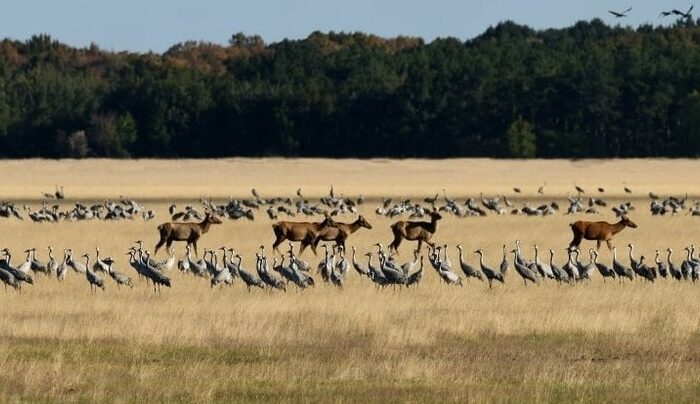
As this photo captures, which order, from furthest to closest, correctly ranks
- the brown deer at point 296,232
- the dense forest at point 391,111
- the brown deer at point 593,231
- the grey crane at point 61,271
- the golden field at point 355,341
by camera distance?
1. the dense forest at point 391,111
2. the brown deer at point 593,231
3. the brown deer at point 296,232
4. the grey crane at point 61,271
5. the golden field at point 355,341

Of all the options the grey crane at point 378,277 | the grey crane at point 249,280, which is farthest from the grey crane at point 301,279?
the grey crane at point 378,277

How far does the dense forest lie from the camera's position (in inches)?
4333

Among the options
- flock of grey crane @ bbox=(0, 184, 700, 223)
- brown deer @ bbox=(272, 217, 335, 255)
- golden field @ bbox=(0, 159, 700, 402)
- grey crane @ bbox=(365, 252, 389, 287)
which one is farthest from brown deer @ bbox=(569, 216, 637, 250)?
grey crane @ bbox=(365, 252, 389, 287)

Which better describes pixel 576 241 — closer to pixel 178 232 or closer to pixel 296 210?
pixel 178 232

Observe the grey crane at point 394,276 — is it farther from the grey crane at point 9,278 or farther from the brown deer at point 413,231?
the brown deer at point 413,231

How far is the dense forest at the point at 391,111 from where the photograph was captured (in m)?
110

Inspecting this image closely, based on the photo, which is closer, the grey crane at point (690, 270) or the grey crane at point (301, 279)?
the grey crane at point (301, 279)

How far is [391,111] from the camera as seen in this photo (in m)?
115

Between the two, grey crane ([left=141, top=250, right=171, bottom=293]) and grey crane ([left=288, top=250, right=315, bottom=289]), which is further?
grey crane ([left=288, top=250, right=315, bottom=289])

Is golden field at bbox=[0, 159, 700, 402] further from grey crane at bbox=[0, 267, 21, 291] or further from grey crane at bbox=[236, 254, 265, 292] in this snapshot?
grey crane at bbox=[0, 267, 21, 291]

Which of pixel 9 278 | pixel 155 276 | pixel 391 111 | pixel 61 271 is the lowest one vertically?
pixel 61 271

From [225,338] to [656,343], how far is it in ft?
18.2

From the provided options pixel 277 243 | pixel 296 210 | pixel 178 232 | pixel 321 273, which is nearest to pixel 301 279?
pixel 321 273

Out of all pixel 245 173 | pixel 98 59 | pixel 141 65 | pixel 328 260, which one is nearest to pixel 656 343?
pixel 328 260
